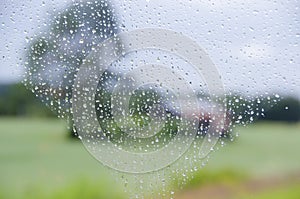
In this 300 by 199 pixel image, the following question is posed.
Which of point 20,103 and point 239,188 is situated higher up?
point 20,103

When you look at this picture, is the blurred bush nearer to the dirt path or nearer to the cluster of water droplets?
the cluster of water droplets

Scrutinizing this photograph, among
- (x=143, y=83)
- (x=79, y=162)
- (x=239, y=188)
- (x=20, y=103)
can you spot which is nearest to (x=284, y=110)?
(x=239, y=188)

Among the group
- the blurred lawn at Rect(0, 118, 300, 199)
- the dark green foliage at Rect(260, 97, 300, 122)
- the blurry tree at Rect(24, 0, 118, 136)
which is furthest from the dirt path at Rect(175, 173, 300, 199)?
the blurry tree at Rect(24, 0, 118, 136)

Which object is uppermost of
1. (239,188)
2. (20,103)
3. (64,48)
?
(64,48)

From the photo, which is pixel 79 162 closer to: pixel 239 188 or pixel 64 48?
pixel 64 48

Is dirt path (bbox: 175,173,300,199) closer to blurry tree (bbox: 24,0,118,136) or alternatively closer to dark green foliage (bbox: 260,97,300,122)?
dark green foliage (bbox: 260,97,300,122)

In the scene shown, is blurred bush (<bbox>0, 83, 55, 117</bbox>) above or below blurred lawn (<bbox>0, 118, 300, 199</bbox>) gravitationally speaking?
above

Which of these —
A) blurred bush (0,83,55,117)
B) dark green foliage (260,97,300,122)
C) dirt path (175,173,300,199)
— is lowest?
dirt path (175,173,300,199)

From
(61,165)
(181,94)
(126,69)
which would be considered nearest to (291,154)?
(181,94)

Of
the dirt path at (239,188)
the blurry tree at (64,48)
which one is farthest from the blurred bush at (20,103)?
the dirt path at (239,188)
